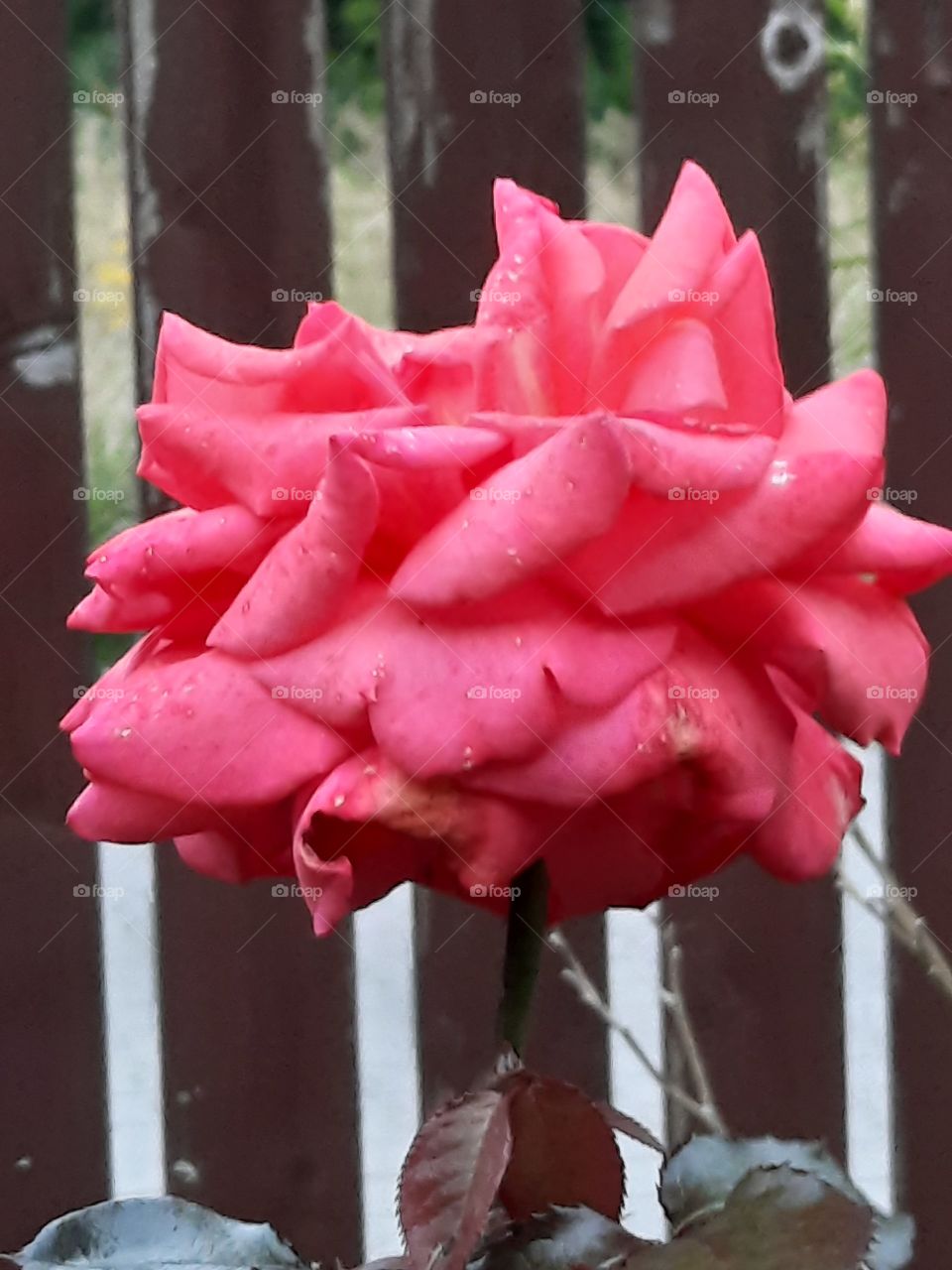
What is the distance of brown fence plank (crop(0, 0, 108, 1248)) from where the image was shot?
765 mm

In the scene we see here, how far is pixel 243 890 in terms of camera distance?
0.81 m

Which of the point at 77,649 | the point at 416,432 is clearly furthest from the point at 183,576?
the point at 77,649

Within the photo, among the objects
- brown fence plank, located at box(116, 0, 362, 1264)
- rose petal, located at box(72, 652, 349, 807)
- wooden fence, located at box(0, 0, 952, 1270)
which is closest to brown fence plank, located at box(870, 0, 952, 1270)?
wooden fence, located at box(0, 0, 952, 1270)

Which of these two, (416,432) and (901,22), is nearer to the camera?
(416,432)

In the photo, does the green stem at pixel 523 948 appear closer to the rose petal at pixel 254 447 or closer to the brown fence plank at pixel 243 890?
the rose petal at pixel 254 447

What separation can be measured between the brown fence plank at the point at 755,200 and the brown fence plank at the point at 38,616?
1.21 ft

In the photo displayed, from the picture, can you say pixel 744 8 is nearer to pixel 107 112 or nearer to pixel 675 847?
pixel 107 112

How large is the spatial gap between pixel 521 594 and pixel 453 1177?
120mm

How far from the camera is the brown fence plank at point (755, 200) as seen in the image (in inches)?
29.7

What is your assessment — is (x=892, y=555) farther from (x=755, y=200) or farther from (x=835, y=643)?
(x=755, y=200)

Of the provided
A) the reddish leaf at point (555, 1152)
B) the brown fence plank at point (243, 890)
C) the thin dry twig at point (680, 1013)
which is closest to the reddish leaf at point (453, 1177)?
the reddish leaf at point (555, 1152)

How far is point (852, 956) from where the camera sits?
83 centimetres

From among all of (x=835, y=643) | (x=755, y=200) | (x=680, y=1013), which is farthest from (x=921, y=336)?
(x=835, y=643)

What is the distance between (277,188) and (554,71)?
182mm
